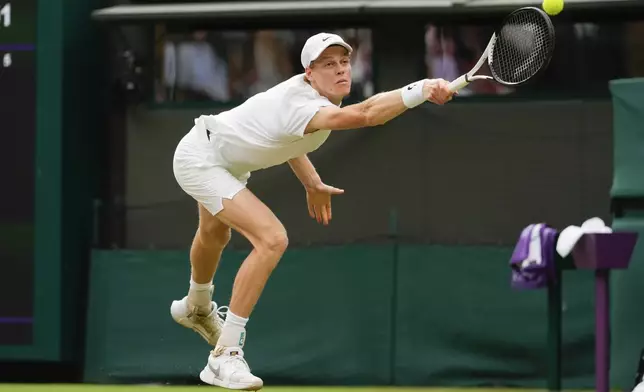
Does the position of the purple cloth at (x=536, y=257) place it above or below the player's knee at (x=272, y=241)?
below

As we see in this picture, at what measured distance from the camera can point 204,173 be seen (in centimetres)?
729

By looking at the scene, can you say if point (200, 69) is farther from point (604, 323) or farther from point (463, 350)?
point (604, 323)

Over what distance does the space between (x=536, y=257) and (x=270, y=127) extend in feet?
6.17

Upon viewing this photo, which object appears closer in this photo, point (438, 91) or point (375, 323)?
point (438, 91)

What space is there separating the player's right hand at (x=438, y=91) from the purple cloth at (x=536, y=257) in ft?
6.16

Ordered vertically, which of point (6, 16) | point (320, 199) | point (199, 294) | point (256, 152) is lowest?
point (199, 294)

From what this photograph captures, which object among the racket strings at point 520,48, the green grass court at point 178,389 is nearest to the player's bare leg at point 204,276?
the green grass court at point 178,389

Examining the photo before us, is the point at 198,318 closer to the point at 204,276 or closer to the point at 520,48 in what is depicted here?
the point at 204,276

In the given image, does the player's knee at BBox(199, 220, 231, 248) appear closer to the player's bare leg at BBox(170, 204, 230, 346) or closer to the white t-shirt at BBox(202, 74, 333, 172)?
the player's bare leg at BBox(170, 204, 230, 346)

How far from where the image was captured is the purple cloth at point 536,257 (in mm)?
7957

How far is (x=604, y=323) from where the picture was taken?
763cm

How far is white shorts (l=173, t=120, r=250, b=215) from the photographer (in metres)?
7.23

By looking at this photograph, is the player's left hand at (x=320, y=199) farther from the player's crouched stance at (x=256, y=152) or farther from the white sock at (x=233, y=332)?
the white sock at (x=233, y=332)

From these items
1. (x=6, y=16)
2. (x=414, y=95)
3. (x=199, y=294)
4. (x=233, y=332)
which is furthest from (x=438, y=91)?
(x=6, y=16)
